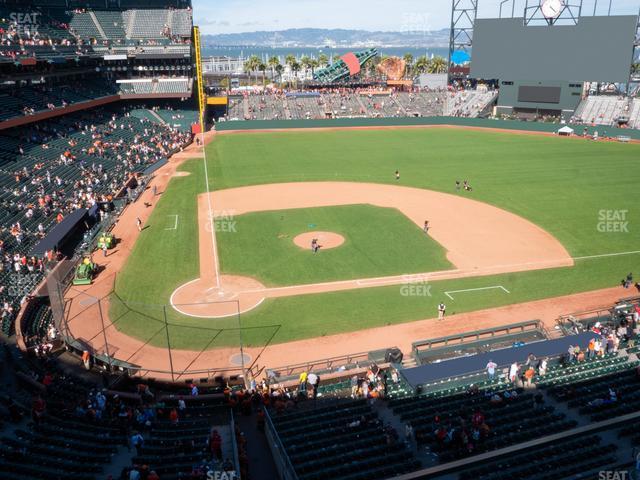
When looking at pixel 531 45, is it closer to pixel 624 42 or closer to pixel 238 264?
pixel 624 42

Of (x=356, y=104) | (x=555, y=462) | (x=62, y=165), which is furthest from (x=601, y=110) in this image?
(x=555, y=462)

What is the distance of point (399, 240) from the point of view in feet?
112

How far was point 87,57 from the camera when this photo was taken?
67438mm

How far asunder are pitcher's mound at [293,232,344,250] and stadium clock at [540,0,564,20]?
206ft

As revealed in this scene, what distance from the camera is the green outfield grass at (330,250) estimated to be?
29.6 metres

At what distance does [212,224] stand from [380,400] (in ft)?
78.1

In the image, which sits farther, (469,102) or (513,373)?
(469,102)

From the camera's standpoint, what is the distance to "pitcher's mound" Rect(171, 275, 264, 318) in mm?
25266

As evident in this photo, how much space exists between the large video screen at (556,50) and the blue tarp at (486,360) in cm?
6717

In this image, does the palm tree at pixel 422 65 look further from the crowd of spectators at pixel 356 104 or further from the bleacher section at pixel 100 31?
the bleacher section at pixel 100 31

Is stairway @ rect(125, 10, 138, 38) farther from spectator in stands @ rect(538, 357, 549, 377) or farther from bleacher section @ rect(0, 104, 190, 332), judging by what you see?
spectator in stands @ rect(538, 357, 549, 377)

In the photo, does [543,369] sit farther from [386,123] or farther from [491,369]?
[386,123]

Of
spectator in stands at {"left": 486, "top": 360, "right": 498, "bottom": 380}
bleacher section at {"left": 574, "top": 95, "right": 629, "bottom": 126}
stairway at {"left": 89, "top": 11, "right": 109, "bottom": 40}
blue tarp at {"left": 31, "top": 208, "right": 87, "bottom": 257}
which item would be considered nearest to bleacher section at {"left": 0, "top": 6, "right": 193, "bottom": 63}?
stairway at {"left": 89, "top": 11, "right": 109, "bottom": 40}

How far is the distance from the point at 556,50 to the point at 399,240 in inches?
2341
